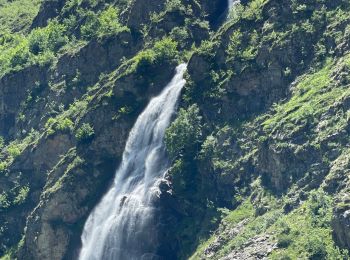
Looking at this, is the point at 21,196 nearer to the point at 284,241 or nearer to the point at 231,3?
the point at 231,3

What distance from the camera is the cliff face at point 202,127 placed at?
104m

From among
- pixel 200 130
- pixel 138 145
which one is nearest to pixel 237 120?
pixel 200 130

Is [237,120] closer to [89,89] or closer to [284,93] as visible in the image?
[284,93]

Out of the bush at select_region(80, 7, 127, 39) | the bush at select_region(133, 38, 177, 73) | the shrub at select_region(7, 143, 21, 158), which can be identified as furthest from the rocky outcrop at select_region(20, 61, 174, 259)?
the shrub at select_region(7, 143, 21, 158)

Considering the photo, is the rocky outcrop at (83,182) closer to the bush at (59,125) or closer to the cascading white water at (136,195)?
the cascading white water at (136,195)

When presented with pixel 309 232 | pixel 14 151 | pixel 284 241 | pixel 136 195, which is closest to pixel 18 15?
pixel 14 151

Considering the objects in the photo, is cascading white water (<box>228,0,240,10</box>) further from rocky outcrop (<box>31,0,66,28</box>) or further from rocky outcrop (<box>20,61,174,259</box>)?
rocky outcrop (<box>31,0,66,28</box>)

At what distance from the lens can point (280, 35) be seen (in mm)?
119000

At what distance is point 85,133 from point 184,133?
16142 millimetres

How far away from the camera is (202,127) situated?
12056 cm

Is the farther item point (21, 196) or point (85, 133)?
point (21, 196)

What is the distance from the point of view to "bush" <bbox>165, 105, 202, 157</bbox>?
118750 millimetres

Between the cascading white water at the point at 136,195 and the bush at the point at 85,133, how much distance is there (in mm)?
5324

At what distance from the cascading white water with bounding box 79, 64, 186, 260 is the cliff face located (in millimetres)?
1583
